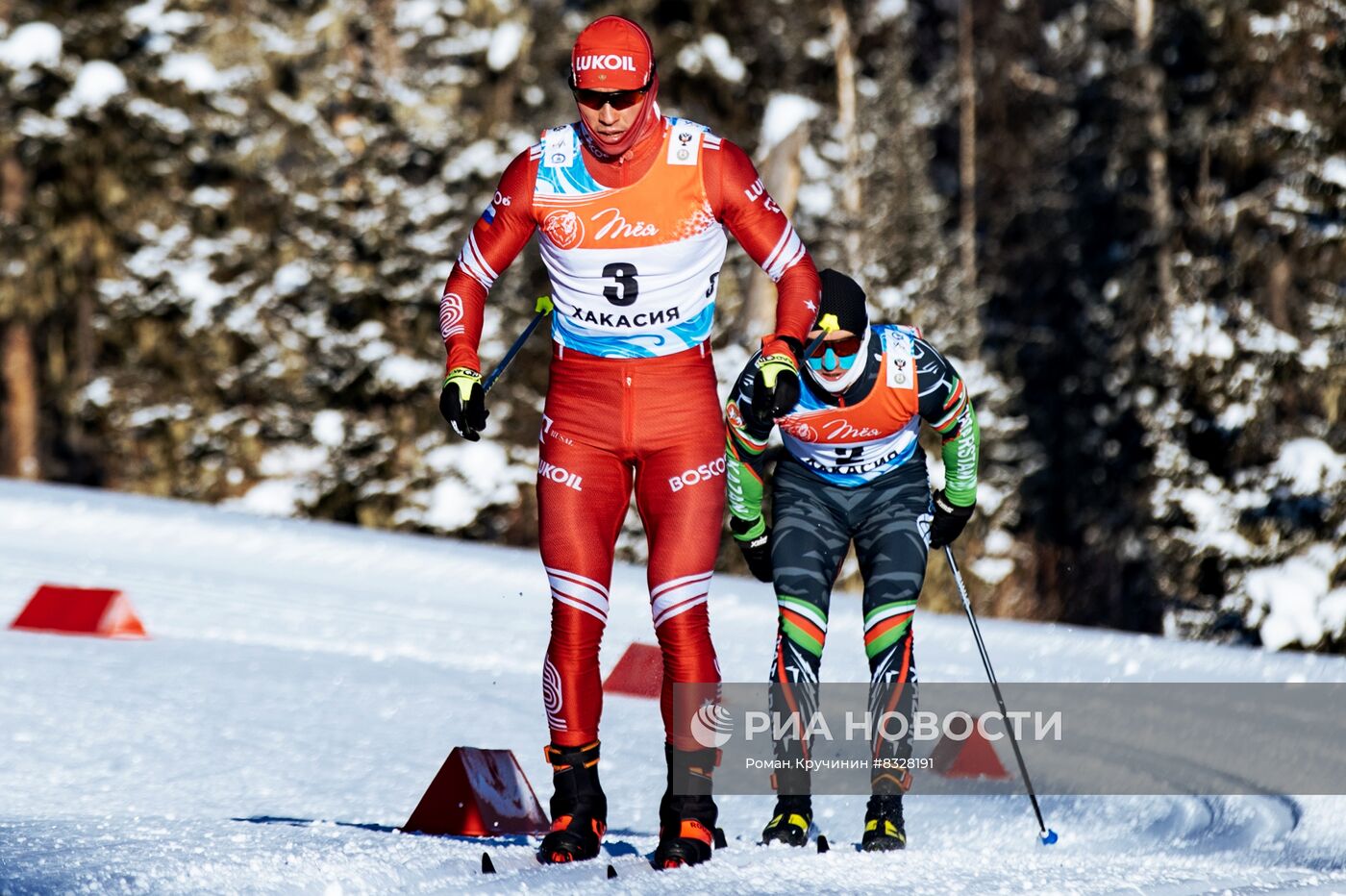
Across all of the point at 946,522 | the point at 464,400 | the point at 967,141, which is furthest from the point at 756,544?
the point at 967,141

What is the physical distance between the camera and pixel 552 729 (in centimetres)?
533

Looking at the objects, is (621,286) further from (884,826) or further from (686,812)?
(884,826)

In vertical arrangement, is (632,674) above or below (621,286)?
below

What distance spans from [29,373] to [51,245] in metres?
2.62

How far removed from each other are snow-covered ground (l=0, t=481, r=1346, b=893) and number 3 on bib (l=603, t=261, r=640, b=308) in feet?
5.11

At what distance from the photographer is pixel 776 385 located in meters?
5.19

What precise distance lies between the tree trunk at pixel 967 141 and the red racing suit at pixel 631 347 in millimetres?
31906

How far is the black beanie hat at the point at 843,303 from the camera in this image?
5785 millimetres

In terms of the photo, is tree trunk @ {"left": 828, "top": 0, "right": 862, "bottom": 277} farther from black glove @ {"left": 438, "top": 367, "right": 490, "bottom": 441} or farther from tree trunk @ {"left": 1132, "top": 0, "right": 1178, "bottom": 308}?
black glove @ {"left": 438, "top": 367, "right": 490, "bottom": 441}

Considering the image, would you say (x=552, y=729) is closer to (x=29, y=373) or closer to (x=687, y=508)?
(x=687, y=508)

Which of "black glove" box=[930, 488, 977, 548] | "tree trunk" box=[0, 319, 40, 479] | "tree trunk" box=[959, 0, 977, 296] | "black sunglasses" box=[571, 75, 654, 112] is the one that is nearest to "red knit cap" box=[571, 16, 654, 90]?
"black sunglasses" box=[571, 75, 654, 112]

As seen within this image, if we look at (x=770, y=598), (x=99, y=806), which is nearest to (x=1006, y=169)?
(x=770, y=598)

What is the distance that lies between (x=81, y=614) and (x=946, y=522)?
5.80m

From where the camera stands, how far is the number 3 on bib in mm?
5207
